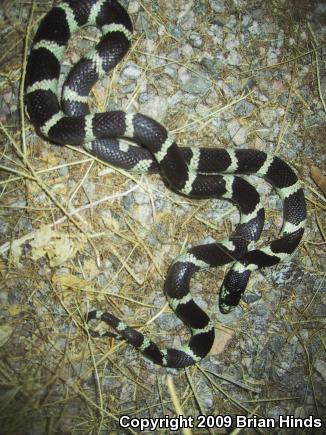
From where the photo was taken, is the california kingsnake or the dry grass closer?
the dry grass

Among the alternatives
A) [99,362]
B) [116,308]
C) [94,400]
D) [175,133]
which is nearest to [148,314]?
[116,308]

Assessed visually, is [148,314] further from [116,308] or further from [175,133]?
[175,133]

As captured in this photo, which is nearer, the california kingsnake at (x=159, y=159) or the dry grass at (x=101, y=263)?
the dry grass at (x=101, y=263)

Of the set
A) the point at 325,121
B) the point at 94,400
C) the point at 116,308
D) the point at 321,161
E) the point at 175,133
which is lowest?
the point at 94,400

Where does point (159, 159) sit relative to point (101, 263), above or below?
above
